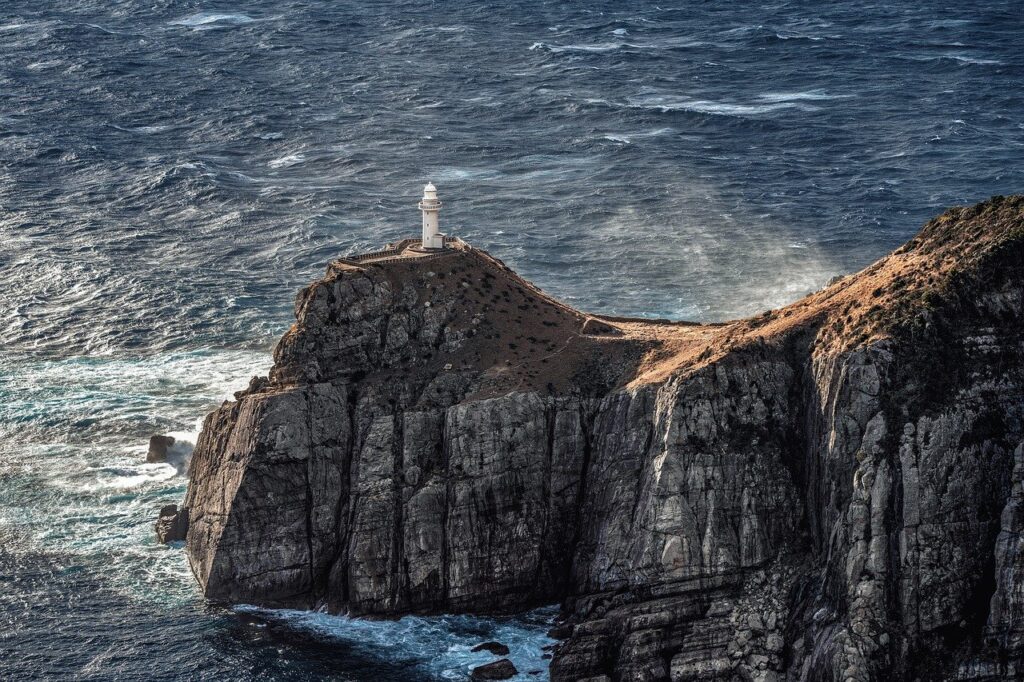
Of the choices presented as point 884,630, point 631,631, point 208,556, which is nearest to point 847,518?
point 884,630

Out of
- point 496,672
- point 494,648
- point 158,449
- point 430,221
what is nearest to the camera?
point 496,672

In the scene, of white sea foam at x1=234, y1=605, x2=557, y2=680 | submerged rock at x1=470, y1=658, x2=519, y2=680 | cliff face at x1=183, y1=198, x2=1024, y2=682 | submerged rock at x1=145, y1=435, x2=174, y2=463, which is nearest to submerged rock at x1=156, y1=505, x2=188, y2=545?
cliff face at x1=183, y1=198, x2=1024, y2=682

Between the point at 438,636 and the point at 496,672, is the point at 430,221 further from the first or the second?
the point at 496,672

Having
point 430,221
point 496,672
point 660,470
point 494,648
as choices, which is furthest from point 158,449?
point 660,470

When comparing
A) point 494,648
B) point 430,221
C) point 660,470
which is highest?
point 430,221

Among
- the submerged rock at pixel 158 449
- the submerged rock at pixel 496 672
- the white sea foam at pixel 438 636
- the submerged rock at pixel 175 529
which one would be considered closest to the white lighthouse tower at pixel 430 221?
the submerged rock at pixel 175 529

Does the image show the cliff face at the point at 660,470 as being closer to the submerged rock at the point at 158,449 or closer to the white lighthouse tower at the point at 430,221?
the white lighthouse tower at the point at 430,221
